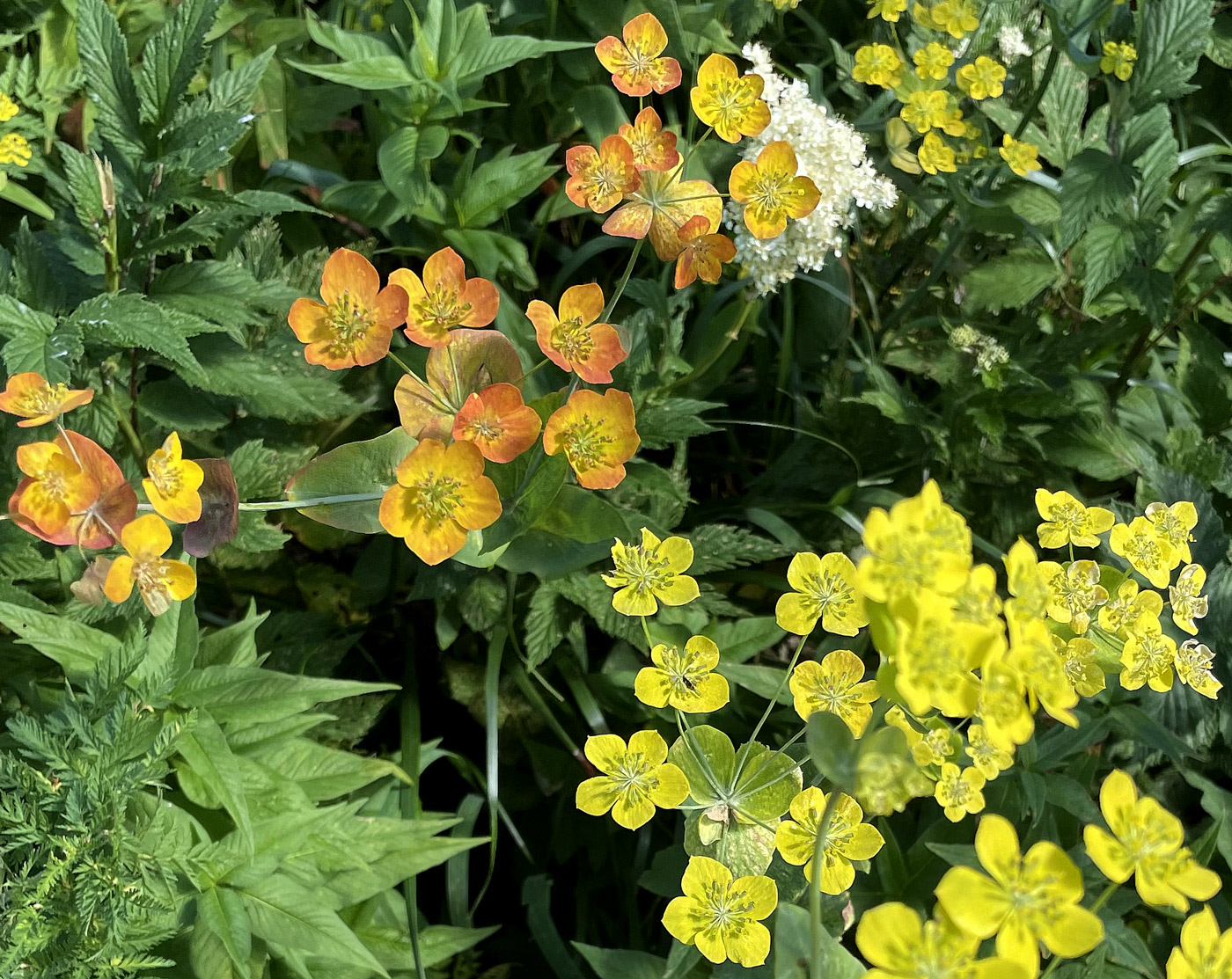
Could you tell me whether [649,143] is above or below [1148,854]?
above

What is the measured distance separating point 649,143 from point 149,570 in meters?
0.57

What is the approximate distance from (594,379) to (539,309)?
0.26 ft

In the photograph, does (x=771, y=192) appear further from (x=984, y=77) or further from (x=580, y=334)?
(x=984, y=77)

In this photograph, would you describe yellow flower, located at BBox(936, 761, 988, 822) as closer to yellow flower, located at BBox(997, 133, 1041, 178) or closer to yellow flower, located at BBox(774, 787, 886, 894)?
yellow flower, located at BBox(774, 787, 886, 894)

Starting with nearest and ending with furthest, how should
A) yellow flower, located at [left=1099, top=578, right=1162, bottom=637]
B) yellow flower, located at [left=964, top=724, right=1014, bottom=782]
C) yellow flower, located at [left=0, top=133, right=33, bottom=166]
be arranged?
yellow flower, located at [left=964, top=724, right=1014, bottom=782] < yellow flower, located at [left=1099, top=578, right=1162, bottom=637] < yellow flower, located at [left=0, top=133, right=33, bottom=166]

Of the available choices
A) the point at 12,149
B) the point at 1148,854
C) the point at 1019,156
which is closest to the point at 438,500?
the point at 1148,854

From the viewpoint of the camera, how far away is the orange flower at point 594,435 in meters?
0.75

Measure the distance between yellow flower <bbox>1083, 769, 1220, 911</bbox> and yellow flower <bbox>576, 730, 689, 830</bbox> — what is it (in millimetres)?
260

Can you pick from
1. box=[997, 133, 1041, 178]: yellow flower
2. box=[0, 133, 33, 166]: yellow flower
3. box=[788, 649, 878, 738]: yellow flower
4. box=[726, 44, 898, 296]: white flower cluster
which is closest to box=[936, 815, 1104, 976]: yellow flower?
box=[788, 649, 878, 738]: yellow flower

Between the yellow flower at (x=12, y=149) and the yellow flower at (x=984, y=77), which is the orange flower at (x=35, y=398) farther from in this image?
the yellow flower at (x=984, y=77)

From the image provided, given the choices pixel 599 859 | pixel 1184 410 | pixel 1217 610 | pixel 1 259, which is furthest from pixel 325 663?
pixel 1184 410

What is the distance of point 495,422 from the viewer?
73 cm

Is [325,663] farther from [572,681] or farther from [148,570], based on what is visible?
[148,570]

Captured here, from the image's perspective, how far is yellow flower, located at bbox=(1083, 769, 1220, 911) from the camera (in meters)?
0.48
